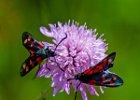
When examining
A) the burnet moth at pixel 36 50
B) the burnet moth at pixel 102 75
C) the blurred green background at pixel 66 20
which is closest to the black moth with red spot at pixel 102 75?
the burnet moth at pixel 102 75

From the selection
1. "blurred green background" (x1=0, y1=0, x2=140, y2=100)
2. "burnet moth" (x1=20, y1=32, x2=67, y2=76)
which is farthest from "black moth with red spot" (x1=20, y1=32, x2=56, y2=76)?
"blurred green background" (x1=0, y1=0, x2=140, y2=100)

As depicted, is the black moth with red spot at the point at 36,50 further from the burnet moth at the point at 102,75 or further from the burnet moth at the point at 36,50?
the burnet moth at the point at 102,75

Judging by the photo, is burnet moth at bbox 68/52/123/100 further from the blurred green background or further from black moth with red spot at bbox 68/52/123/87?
the blurred green background

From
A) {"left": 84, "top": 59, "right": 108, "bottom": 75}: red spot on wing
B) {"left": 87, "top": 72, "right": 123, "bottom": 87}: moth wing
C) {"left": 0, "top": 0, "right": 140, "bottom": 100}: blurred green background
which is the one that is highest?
{"left": 0, "top": 0, "right": 140, "bottom": 100}: blurred green background

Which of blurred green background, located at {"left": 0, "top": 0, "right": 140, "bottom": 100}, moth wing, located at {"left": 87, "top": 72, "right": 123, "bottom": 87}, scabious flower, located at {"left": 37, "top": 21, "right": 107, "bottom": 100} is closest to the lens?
moth wing, located at {"left": 87, "top": 72, "right": 123, "bottom": 87}

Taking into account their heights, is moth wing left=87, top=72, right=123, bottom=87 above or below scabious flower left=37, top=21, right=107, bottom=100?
below

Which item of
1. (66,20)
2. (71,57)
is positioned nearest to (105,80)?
(71,57)

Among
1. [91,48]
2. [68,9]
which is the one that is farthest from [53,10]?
[91,48]
